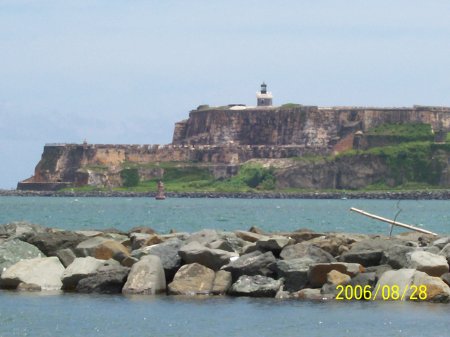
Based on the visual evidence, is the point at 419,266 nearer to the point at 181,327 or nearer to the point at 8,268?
the point at 181,327

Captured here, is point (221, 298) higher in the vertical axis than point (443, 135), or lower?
lower

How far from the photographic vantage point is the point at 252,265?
25438 mm

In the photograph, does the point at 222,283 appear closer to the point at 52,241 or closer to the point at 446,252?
the point at 446,252

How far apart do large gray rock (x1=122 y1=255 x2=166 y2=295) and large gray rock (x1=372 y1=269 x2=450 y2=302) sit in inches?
158

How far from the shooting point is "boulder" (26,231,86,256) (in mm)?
27828

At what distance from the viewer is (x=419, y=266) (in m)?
24.5

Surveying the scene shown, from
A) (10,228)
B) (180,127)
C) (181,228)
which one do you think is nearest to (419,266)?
(10,228)

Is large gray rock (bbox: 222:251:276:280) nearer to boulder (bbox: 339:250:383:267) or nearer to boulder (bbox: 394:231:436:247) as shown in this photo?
boulder (bbox: 339:250:383:267)

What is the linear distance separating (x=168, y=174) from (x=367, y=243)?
132293 millimetres

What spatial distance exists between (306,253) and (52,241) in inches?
210

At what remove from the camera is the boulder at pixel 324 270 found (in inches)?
977

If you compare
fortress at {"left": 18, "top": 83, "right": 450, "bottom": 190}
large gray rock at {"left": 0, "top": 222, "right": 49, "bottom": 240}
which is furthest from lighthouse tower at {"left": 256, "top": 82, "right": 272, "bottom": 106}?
large gray rock at {"left": 0, "top": 222, "right": 49, "bottom": 240}

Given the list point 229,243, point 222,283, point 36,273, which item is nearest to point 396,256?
point 222,283

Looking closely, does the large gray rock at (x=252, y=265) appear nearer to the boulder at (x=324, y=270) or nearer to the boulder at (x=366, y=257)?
the boulder at (x=324, y=270)
